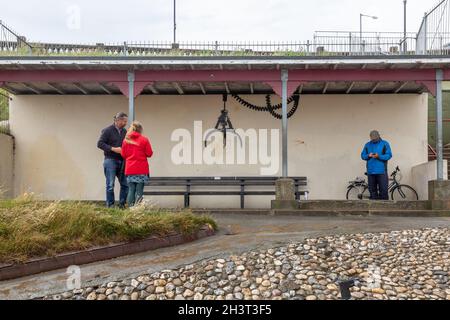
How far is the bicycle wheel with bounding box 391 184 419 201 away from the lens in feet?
40.4

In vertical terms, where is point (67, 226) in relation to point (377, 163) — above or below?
below

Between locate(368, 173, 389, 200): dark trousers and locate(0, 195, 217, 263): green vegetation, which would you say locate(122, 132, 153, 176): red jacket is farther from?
locate(368, 173, 389, 200): dark trousers

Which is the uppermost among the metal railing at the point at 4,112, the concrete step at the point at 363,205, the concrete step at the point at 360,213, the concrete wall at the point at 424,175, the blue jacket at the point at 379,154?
the metal railing at the point at 4,112

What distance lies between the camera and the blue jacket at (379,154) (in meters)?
11.0

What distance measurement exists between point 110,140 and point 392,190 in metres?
7.46

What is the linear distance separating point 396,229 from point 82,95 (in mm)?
9017

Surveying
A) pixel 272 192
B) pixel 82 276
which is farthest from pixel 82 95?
pixel 82 276

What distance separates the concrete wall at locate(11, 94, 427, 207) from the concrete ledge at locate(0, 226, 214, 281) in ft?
20.8

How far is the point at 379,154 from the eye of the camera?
36.3 feet

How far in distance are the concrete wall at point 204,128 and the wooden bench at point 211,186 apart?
302 millimetres

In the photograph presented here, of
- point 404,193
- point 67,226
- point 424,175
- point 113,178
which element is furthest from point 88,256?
point 404,193

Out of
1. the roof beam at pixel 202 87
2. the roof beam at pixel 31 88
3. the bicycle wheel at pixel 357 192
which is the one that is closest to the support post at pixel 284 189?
the roof beam at pixel 202 87

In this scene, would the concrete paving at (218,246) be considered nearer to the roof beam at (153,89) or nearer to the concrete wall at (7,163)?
the roof beam at (153,89)

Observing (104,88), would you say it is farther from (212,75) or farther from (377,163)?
(377,163)
